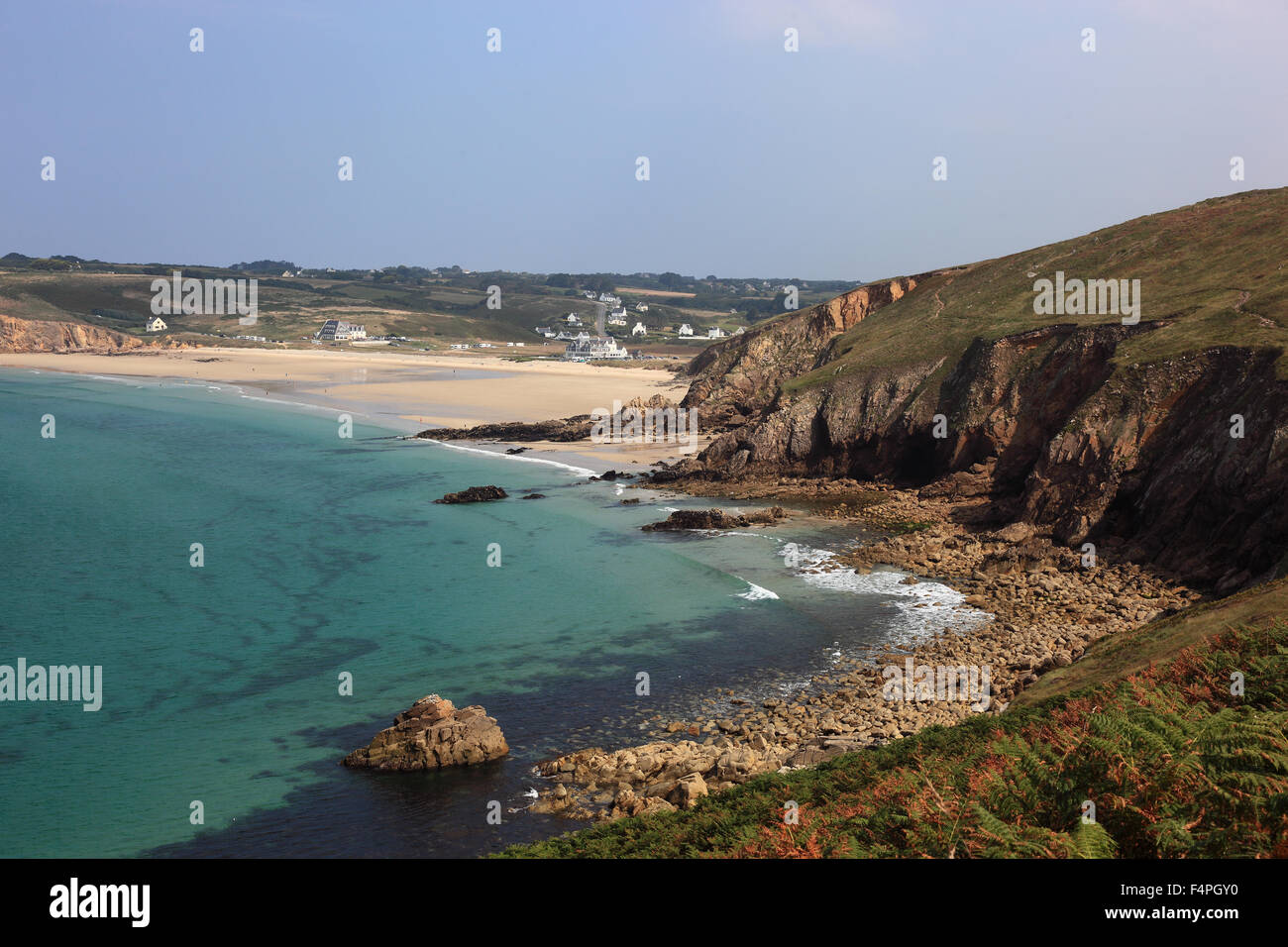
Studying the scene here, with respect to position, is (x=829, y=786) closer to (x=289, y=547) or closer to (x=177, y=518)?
(x=289, y=547)

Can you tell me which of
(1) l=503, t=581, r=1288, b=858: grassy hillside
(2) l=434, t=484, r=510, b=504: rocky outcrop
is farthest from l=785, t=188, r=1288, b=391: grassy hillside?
(1) l=503, t=581, r=1288, b=858: grassy hillside

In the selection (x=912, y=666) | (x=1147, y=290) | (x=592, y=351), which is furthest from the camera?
Answer: (x=592, y=351)

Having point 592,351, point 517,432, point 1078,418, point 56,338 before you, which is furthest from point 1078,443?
point 56,338

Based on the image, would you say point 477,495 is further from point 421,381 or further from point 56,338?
point 56,338

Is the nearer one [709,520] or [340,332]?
[709,520]

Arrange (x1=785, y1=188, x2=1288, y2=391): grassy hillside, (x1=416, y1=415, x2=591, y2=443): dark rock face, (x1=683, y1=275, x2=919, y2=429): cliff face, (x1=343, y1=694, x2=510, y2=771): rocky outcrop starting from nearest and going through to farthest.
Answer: (x1=343, y1=694, x2=510, y2=771): rocky outcrop → (x1=785, y1=188, x2=1288, y2=391): grassy hillside → (x1=416, y1=415, x2=591, y2=443): dark rock face → (x1=683, y1=275, x2=919, y2=429): cliff face

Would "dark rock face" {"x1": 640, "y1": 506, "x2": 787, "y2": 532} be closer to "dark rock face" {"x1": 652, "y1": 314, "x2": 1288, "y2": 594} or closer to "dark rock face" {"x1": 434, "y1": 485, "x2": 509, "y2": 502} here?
"dark rock face" {"x1": 652, "y1": 314, "x2": 1288, "y2": 594}

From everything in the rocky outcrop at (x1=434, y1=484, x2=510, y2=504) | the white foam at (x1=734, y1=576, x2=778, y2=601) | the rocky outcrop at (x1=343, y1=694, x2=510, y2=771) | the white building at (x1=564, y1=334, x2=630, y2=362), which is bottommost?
the rocky outcrop at (x1=343, y1=694, x2=510, y2=771)

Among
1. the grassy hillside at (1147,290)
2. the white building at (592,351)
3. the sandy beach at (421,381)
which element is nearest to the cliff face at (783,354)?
the grassy hillside at (1147,290)
